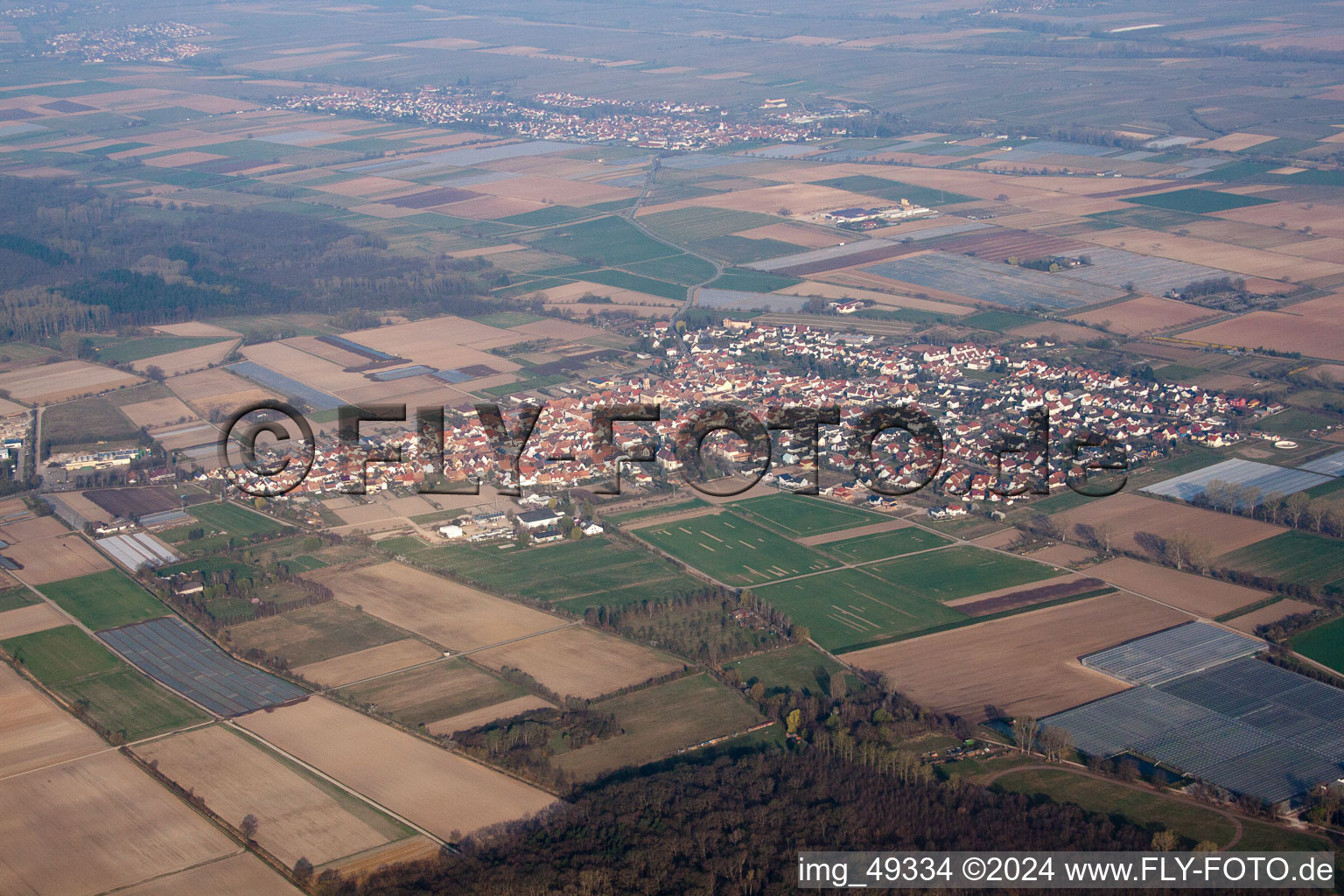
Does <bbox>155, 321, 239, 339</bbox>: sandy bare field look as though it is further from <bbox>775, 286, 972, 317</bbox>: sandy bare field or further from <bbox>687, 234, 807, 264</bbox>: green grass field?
<bbox>775, 286, 972, 317</bbox>: sandy bare field

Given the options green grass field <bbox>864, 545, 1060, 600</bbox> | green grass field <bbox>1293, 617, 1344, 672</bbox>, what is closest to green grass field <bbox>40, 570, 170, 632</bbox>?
green grass field <bbox>864, 545, 1060, 600</bbox>

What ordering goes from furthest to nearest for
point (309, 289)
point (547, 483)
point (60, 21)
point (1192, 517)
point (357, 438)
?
1. point (60, 21)
2. point (309, 289)
3. point (357, 438)
4. point (547, 483)
5. point (1192, 517)

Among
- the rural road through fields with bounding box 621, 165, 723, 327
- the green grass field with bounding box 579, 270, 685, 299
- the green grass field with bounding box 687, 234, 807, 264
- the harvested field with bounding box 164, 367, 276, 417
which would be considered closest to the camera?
the harvested field with bounding box 164, 367, 276, 417

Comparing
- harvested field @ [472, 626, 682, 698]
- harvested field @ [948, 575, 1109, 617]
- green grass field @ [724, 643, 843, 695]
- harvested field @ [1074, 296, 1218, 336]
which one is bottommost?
harvested field @ [472, 626, 682, 698]

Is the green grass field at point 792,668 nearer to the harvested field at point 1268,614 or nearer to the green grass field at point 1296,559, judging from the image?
the harvested field at point 1268,614

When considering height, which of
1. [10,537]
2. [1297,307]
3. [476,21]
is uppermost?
[476,21]

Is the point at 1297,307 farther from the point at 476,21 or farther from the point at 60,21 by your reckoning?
the point at 60,21

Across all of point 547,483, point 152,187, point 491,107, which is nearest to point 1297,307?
point 547,483
